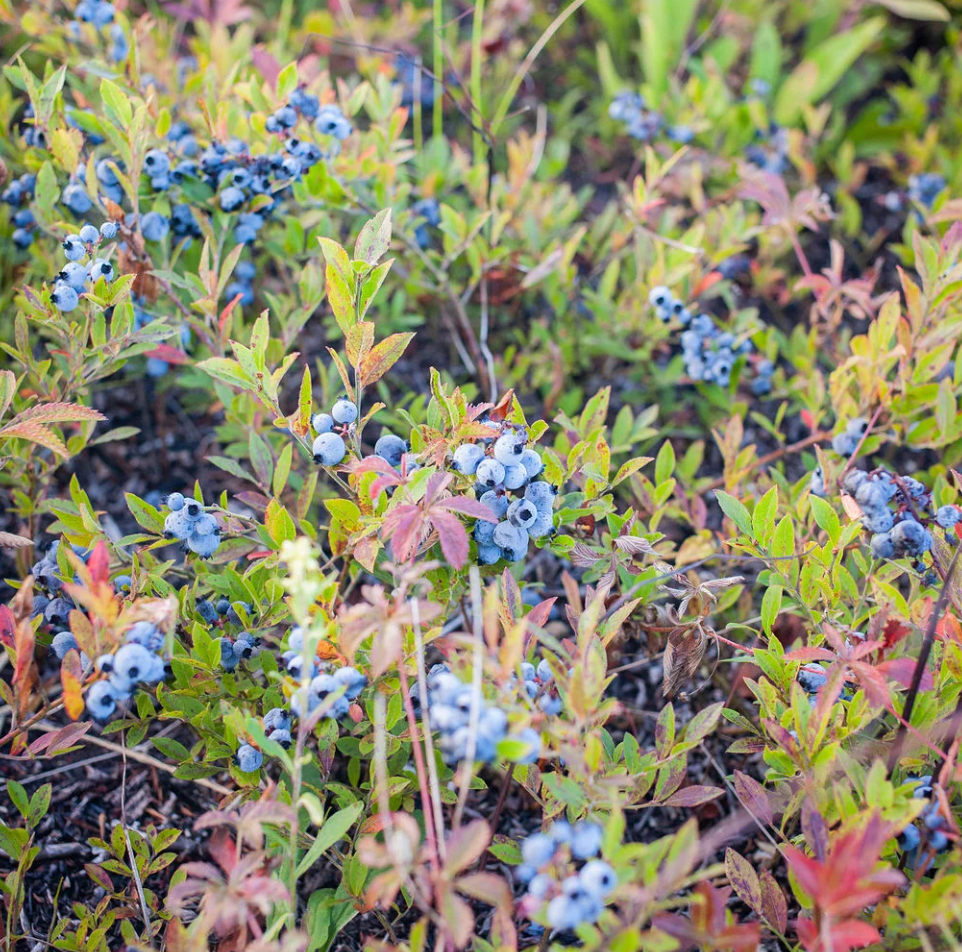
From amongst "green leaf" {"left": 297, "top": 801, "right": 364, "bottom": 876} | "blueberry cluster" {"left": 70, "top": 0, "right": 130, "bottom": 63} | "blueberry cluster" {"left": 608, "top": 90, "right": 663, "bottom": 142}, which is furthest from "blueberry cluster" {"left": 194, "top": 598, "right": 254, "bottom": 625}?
"blueberry cluster" {"left": 608, "top": 90, "right": 663, "bottom": 142}

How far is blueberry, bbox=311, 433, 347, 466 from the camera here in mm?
1567

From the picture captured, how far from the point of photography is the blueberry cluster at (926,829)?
1.39 meters

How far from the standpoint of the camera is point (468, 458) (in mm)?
1521

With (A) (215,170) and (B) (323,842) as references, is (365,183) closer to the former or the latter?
(A) (215,170)

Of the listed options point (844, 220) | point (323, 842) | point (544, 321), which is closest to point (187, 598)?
point (323, 842)

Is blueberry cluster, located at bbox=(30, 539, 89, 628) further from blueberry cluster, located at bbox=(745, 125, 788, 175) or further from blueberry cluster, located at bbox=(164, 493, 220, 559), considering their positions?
blueberry cluster, located at bbox=(745, 125, 788, 175)

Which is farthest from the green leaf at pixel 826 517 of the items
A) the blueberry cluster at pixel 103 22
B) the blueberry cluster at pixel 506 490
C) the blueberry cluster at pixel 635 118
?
the blueberry cluster at pixel 103 22

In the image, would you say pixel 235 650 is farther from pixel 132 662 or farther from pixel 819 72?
pixel 819 72

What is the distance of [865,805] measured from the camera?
1.41 metres

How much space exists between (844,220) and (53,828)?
3.26 meters

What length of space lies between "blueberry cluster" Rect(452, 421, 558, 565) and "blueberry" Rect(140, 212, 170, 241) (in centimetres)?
102

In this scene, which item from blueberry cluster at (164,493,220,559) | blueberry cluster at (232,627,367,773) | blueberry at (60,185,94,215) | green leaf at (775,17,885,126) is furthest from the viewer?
green leaf at (775,17,885,126)

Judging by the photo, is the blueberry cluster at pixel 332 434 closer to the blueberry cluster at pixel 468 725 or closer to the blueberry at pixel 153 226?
the blueberry cluster at pixel 468 725

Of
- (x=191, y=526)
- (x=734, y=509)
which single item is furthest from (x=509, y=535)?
(x=191, y=526)
